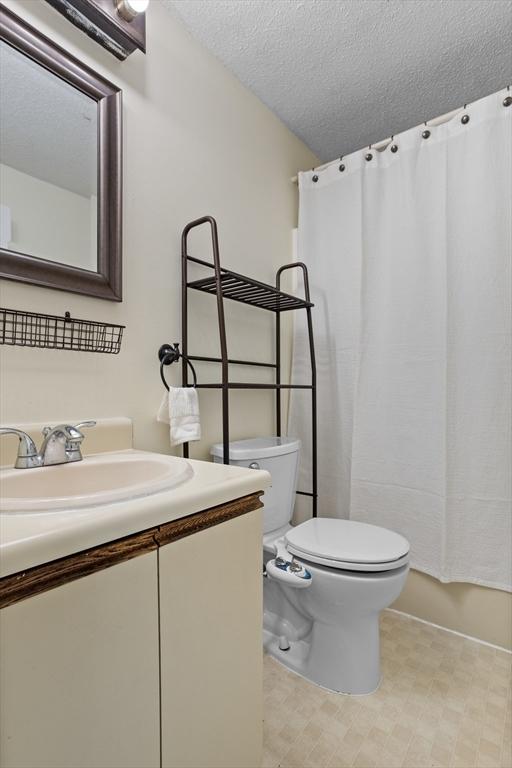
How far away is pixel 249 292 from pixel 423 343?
29.0 inches

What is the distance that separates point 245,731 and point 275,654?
0.68 m

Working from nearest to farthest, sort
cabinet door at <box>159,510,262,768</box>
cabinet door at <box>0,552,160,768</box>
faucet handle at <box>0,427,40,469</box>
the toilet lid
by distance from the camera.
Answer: cabinet door at <box>0,552,160,768</box> < cabinet door at <box>159,510,262,768</box> < faucet handle at <box>0,427,40,469</box> < the toilet lid

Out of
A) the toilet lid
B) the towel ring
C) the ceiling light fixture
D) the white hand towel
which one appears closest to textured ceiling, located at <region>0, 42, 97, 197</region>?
the ceiling light fixture

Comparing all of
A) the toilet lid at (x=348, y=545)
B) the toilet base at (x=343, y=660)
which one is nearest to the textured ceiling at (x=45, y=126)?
the toilet lid at (x=348, y=545)

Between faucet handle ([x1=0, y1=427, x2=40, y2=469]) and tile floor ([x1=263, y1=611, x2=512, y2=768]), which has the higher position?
faucet handle ([x1=0, y1=427, x2=40, y2=469])

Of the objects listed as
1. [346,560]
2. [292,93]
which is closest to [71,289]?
[346,560]

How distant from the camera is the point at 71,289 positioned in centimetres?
108

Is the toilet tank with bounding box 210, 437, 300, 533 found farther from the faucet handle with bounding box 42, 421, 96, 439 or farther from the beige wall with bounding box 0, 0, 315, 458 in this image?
the faucet handle with bounding box 42, 421, 96, 439

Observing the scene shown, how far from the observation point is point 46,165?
1073 mm

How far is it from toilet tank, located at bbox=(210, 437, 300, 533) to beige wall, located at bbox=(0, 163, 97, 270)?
2.51 feet

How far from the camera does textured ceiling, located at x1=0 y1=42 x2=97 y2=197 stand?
999 mm

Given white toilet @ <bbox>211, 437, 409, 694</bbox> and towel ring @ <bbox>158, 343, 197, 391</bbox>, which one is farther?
towel ring @ <bbox>158, 343, 197, 391</bbox>

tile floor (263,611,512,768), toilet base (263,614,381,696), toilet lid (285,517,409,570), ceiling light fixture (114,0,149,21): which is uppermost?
ceiling light fixture (114,0,149,21)

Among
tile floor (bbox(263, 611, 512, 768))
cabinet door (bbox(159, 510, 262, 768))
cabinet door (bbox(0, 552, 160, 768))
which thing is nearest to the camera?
cabinet door (bbox(0, 552, 160, 768))
